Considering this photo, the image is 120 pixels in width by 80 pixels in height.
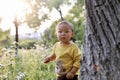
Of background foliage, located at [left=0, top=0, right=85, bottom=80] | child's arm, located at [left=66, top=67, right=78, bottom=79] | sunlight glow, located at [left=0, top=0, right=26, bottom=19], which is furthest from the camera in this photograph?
sunlight glow, located at [left=0, top=0, right=26, bottom=19]

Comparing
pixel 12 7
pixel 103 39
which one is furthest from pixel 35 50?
pixel 12 7

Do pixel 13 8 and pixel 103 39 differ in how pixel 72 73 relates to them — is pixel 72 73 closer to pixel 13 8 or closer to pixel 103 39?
pixel 103 39

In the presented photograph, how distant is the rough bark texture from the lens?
3.07 m

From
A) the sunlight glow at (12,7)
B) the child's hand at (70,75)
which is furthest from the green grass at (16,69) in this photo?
the sunlight glow at (12,7)

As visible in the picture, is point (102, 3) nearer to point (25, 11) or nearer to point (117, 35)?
point (117, 35)

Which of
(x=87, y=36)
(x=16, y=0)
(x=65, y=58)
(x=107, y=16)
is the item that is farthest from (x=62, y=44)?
(x=16, y=0)

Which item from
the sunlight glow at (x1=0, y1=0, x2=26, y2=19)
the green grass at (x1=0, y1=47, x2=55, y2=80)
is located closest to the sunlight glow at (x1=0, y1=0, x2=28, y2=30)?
the sunlight glow at (x1=0, y1=0, x2=26, y2=19)

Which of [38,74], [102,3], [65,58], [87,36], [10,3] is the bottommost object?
[38,74]

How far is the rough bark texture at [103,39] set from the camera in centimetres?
307

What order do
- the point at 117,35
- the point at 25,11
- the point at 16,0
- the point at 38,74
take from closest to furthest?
the point at 117,35
the point at 38,74
the point at 16,0
the point at 25,11

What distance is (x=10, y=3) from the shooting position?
66.7 feet

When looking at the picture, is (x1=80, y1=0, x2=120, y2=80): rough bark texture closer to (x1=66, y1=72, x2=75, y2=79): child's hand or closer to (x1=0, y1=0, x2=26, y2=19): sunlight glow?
(x1=66, y1=72, x2=75, y2=79): child's hand

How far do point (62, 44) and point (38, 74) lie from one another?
8.66 ft

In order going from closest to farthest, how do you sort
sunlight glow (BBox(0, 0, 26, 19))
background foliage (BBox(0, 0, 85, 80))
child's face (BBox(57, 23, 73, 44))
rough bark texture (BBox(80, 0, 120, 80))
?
rough bark texture (BBox(80, 0, 120, 80)) → child's face (BBox(57, 23, 73, 44)) → background foliage (BBox(0, 0, 85, 80)) → sunlight glow (BBox(0, 0, 26, 19))
